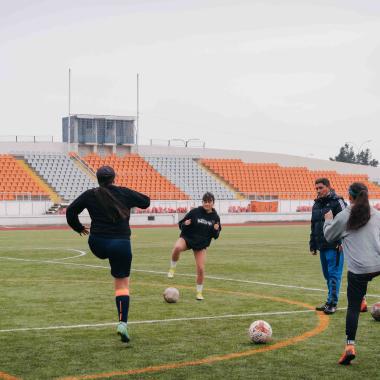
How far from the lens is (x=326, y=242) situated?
1367 centimetres

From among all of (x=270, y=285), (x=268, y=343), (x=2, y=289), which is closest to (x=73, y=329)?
(x=268, y=343)

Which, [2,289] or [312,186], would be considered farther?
[312,186]

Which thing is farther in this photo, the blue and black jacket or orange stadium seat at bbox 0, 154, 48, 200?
orange stadium seat at bbox 0, 154, 48, 200

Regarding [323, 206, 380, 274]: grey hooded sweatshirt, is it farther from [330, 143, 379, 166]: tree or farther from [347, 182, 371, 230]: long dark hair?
[330, 143, 379, 166]: tree

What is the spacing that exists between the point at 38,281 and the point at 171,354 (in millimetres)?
9500

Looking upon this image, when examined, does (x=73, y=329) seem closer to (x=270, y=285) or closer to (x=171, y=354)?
(x=171, y=354)

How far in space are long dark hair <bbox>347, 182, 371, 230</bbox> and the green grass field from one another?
5.40 feet

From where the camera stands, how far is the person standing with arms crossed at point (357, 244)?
9.23 metres

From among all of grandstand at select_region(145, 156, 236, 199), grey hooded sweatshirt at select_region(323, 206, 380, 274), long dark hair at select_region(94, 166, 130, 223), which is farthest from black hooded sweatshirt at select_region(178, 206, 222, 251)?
grandstand at select_region(145, 156, 236, 199)

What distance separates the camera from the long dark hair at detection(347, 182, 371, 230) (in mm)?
9211

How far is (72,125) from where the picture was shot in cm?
7538

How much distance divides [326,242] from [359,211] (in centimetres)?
452

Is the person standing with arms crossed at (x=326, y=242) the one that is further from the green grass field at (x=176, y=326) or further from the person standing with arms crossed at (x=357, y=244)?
the person standing with arms crossed at (x=357, y=244)

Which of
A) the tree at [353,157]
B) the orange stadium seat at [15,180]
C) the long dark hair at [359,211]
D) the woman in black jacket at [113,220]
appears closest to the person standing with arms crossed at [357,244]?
the long dark hair at [359,211]
